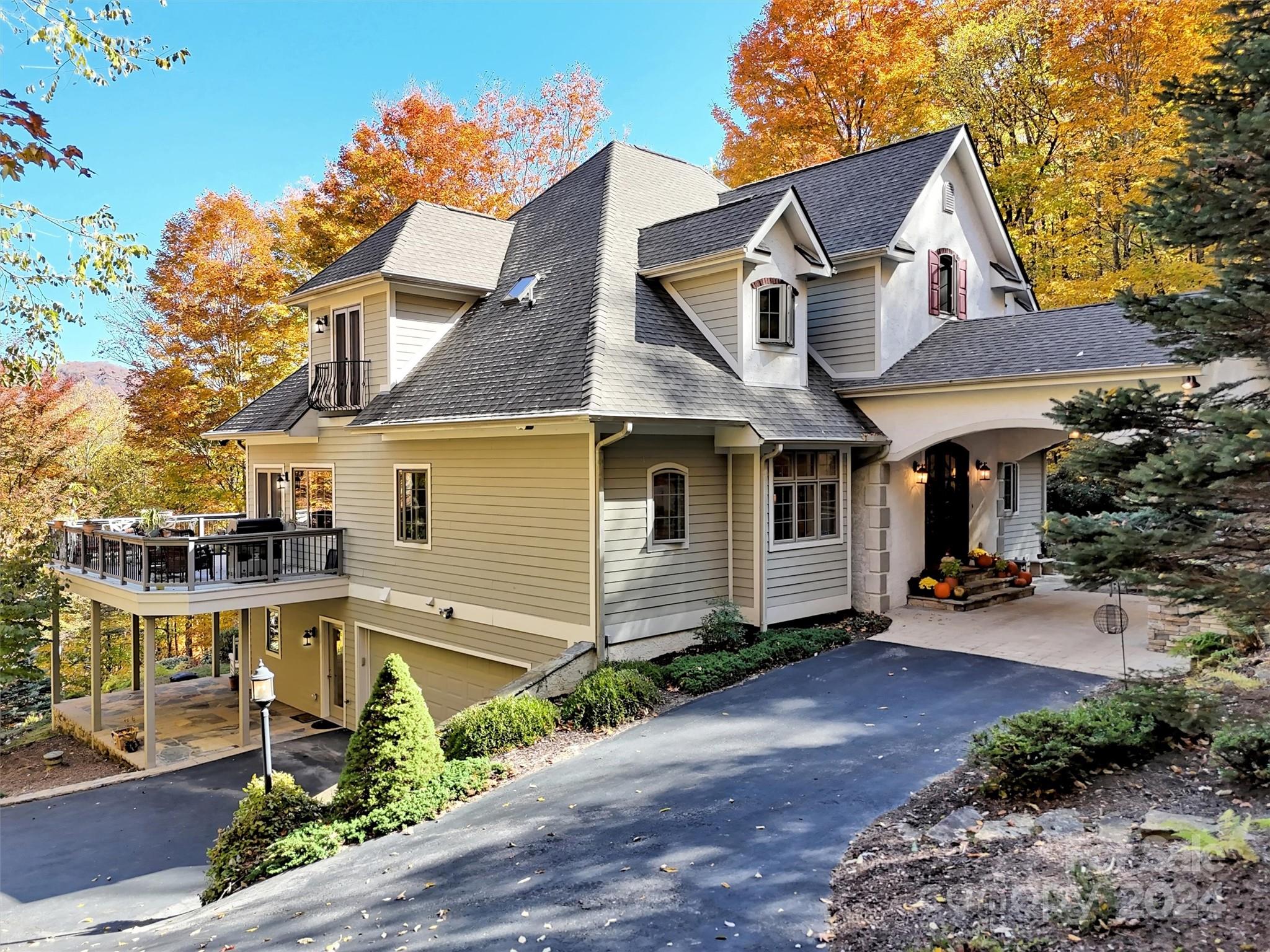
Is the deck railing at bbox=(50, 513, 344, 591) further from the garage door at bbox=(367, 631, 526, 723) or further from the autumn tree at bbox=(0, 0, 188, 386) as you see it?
the autumn tree at bbox=(0, 0, 188, 386)

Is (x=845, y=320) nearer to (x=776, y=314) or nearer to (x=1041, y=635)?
(x=776, y=314)

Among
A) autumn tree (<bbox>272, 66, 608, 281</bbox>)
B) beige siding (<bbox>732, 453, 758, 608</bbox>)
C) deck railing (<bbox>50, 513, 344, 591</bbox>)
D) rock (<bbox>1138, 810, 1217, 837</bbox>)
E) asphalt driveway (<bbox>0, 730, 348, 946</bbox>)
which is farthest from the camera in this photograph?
autumn tree (<bbox>272, 66, 608, 281</bbox>)

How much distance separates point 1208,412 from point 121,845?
1215cm

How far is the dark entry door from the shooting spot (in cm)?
1460

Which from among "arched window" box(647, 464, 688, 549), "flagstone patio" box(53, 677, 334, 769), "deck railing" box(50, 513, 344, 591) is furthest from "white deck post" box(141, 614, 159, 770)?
"arched window" box(647, 464, 688, 549)

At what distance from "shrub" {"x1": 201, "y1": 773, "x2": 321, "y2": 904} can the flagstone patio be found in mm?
6041

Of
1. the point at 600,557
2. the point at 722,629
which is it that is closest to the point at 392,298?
the point at 600,557

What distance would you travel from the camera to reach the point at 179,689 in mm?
17453

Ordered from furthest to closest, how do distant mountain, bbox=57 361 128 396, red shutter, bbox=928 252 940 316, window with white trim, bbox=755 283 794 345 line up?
distant mountain, bbox=57 361 128 396 → red shutter, bbox=928 252 940 316 → window with white trim, bbox=755 283 794 345

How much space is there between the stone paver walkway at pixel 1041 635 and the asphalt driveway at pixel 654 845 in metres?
1.24

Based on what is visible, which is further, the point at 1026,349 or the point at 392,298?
the point at 392,298

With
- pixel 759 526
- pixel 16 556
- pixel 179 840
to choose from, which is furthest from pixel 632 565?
pixel 16 556

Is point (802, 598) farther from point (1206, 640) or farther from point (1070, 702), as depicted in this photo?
point (1206, 640)

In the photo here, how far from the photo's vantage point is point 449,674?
12828 mm
